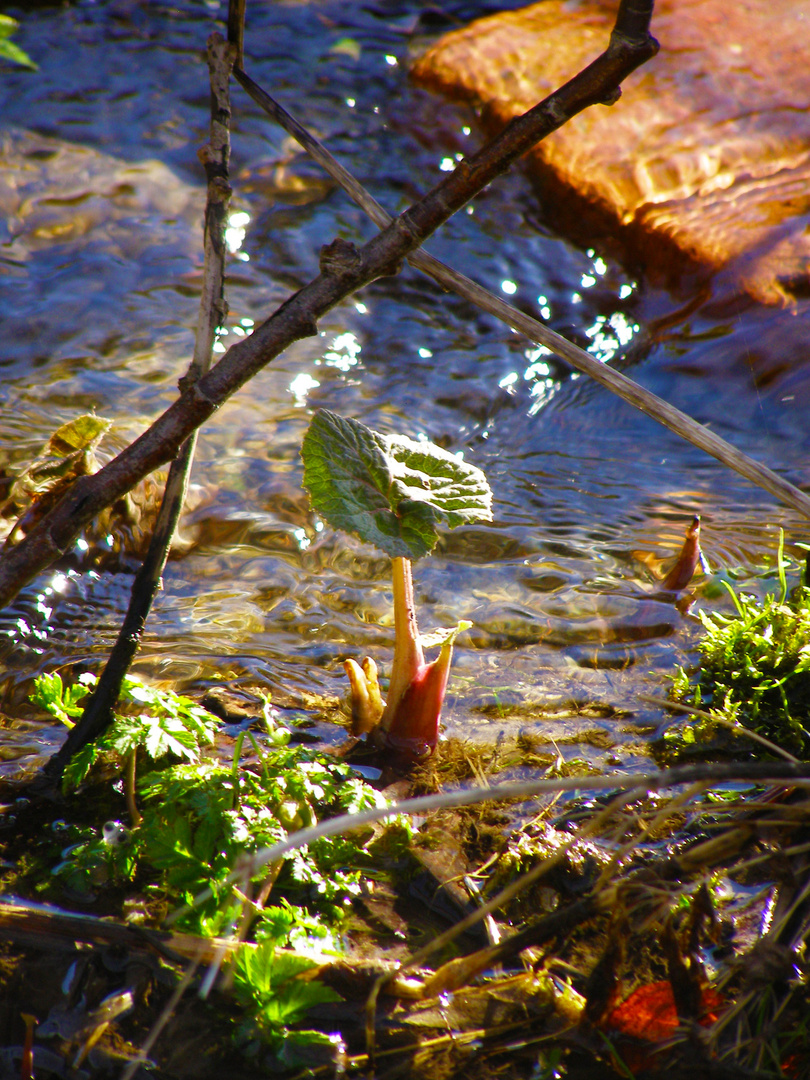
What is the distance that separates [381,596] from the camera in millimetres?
3072

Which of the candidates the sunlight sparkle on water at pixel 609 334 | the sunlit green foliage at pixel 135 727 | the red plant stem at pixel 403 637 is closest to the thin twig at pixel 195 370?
the sunlit green foliage at pixel 135 727

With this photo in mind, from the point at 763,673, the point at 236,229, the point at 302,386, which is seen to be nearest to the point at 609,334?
the point at 302,386

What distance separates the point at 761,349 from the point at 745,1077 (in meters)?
4.01

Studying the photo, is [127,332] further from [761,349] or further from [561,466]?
[761,349]

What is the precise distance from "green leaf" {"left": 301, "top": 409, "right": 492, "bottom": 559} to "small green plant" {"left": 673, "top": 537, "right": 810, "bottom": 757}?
3.23 ft

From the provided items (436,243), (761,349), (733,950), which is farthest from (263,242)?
(733,950)

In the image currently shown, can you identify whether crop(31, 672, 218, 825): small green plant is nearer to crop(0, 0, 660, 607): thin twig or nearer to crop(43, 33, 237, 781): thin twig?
crop(43, 33, 237, 781): thin twig

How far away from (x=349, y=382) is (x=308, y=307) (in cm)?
311

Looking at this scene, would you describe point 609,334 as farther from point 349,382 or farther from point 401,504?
point 401,504

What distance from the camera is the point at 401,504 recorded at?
5.86 ft

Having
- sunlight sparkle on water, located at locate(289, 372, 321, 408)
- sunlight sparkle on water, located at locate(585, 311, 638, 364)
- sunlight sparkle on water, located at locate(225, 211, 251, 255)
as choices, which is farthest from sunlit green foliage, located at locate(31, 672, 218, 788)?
sunlight sparkle on water, located at locate(225, 211, 251, 255)

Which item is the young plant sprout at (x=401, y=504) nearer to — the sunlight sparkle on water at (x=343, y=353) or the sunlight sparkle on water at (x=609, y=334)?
the sunlight sparkle on water at (x=343, y=353)

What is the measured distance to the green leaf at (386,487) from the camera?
1748 millimetres

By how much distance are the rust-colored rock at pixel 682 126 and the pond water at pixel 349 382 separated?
0.26 metres
